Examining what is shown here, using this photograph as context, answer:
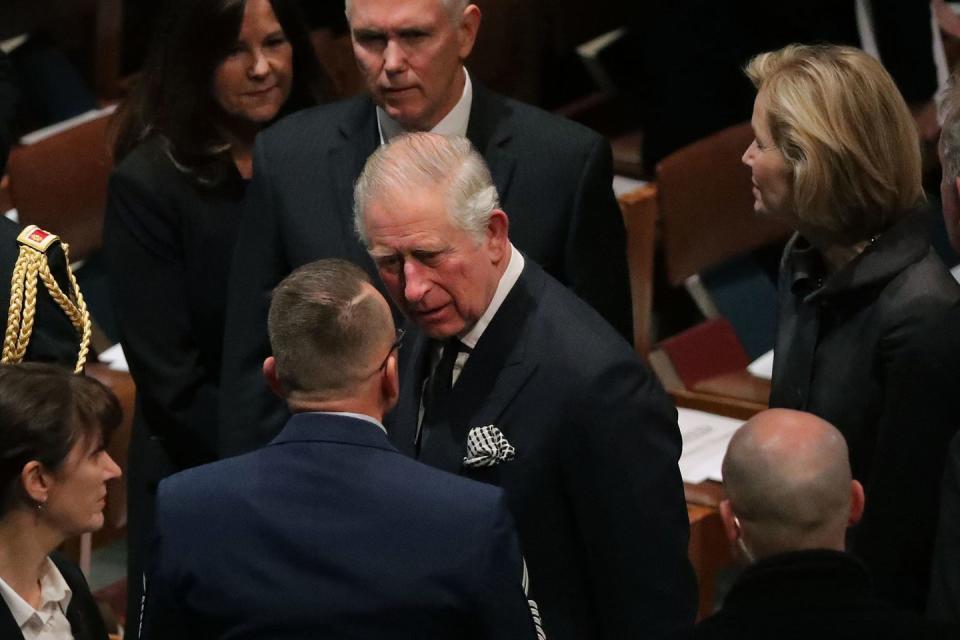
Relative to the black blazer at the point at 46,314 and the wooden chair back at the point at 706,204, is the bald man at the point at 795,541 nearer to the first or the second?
the black blazer at the point at 46,314

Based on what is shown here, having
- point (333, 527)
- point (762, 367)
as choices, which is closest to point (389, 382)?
point (333, 527)

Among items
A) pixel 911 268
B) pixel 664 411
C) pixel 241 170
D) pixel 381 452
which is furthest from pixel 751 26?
pixel 381 452

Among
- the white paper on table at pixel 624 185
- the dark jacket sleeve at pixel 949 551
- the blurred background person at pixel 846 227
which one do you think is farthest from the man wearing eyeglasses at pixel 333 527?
the white paper on table at pixel 624 185

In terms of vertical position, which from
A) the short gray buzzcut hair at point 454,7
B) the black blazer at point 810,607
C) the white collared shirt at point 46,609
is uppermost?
the short gray buzzcut hair at point 454,7

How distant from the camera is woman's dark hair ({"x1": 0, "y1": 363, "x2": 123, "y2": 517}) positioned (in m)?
2.68

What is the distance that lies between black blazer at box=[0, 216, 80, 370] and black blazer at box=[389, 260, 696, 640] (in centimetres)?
70

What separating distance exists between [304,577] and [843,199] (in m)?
1.20

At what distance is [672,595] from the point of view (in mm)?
2756

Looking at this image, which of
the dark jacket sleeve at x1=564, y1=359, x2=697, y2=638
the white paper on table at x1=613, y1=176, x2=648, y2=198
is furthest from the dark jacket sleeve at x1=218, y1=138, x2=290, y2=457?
the white paper on table at x1=613, y1=176, x2=648, y2=198

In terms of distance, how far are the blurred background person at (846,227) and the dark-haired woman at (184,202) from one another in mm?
1094

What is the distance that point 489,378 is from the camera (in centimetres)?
276

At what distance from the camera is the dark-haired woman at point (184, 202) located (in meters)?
3.58

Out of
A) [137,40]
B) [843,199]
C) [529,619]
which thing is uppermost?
[843,199]

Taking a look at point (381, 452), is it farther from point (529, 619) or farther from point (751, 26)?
point (751, 26)
